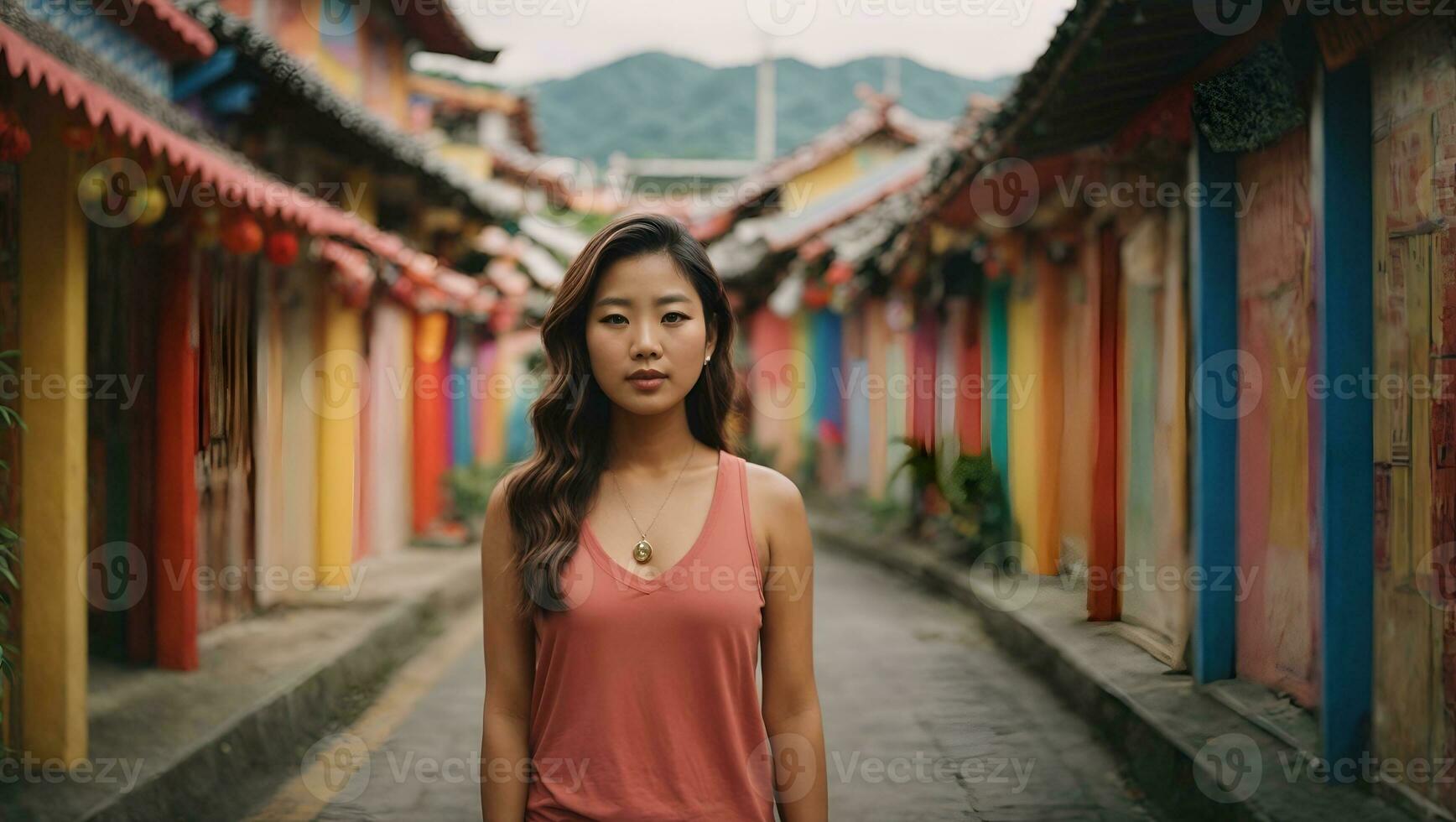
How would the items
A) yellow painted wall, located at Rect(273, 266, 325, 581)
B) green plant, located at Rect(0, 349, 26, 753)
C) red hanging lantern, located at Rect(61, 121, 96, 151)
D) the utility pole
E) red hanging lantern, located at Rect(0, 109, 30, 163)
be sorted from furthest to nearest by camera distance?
the utility pole
yellow painted wall, located at Rect(273, 266, 325, 581)
red hanging lantern, located at Rect(61, 121, 96, 151)
green plant, located at Rect(0, 349, 26, 753)
red hanging lantern, located at Rect(0, 109, 30, 163)

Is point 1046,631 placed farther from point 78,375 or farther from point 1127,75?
point 78,375

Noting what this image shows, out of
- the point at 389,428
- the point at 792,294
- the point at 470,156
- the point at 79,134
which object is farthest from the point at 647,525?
the point at 470,156

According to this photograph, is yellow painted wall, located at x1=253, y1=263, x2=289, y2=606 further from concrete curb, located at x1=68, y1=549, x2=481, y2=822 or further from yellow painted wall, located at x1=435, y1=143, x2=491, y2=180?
yellow painted wall, located at x1=435, y1=143, x2=491, y2=180

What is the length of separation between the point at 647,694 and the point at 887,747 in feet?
13.9

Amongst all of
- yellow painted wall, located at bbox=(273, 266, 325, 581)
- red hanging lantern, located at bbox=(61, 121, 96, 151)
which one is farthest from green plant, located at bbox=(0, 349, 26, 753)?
yellow painted wall, located at bbox=(273, 266, 325, 581)

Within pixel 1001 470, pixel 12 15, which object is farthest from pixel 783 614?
pixel 1001 470

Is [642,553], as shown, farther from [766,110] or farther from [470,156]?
[766,110]

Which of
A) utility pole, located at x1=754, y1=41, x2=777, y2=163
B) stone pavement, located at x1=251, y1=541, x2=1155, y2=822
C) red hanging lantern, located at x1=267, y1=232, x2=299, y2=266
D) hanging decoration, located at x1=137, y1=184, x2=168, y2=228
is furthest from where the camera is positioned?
utility pole, located at x1=754, y1=41, x2=777, y2=163

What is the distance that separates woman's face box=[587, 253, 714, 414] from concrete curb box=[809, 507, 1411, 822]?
162cm

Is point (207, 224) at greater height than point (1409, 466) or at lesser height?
greater

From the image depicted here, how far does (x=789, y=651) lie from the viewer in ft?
8.43

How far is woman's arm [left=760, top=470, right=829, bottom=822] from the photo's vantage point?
254 centimetres

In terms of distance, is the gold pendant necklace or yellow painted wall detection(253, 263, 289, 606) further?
yellow painted wall detection(253, 263, 289, 606)

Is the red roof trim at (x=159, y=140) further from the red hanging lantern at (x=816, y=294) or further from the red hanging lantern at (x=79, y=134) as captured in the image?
the red hanging lantern at (x=816, y=294)
